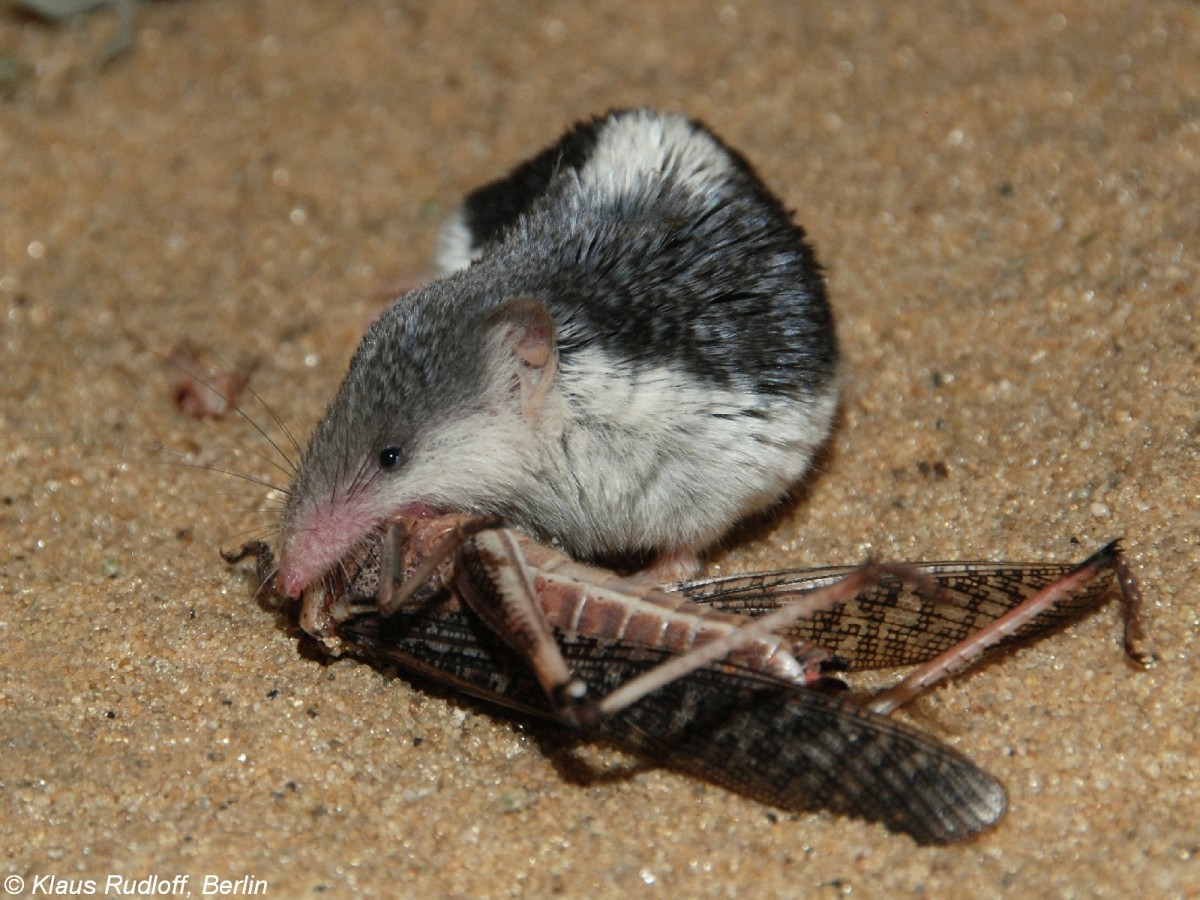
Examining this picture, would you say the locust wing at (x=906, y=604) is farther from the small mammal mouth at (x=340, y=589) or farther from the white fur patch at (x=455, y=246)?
the white fur patch at (x=455, y=246)

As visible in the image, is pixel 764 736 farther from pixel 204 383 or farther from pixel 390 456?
pixel 204 383

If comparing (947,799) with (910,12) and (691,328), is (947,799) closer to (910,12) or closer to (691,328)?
(691,328)

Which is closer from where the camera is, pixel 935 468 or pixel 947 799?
pixel 947 799

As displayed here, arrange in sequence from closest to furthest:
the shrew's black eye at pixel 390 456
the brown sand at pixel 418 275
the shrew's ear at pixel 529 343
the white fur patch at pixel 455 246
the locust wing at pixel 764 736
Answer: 1. the locust wing at pixel 764 736
2. the brown sand at pixel 418 275
3. the shrew's ear at pixel 529 343
4. the shrew's black eye at pixel 390 456
5. the white fur patch at pixel 455 246

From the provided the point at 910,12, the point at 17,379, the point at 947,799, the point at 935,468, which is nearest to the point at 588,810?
the point at 947,799

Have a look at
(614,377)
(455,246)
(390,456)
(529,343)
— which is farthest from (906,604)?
(455,246)

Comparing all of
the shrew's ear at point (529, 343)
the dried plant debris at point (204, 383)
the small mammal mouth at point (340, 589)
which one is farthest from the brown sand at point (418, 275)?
the shrew's ear at point (529, 343)
